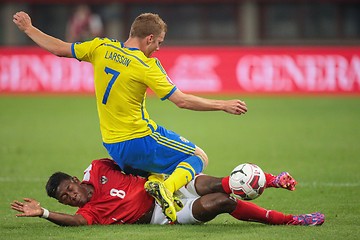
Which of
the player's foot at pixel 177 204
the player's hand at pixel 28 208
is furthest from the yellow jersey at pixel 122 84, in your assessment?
the player's hand at pixel 28 208

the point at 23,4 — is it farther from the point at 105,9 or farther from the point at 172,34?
the point at 172,34

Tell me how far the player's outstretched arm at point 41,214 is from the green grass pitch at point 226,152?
0.12 metres

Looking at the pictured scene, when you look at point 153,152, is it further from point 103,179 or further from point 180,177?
point 103,179

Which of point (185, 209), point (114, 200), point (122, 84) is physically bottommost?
point (185, 209)

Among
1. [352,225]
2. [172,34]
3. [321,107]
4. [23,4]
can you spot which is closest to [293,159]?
[352,225]

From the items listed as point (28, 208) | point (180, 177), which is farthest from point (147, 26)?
point (28, 208)

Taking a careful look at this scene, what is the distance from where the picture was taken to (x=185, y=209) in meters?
8.29

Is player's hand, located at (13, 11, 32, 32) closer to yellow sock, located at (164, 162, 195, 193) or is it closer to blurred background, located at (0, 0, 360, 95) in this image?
yellow sock, located at (164, 162, 195, 193)

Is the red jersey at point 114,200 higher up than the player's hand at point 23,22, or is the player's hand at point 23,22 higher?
the player's hand at point 23,22

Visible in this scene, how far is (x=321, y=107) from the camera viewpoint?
74.5 ft

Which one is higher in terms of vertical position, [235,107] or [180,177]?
[235,107]

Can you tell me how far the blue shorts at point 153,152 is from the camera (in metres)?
8.41

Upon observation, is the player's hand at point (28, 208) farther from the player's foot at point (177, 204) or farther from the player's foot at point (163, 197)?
the player's foot at point (177, 204)

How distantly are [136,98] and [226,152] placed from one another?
22.4ft
